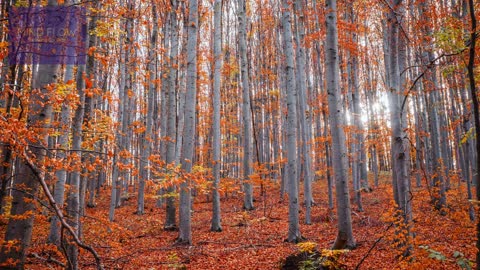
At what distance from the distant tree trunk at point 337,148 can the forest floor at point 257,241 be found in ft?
1.72

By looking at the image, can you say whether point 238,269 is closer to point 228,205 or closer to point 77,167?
point 77,167

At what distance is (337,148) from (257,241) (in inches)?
150

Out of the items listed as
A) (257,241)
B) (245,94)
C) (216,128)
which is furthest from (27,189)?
(245,94)

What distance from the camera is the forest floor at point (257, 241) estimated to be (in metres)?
5.28

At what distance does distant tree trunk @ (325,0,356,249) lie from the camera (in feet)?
21.7

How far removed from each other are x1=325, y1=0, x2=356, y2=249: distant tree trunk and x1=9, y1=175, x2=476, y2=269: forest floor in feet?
1.72

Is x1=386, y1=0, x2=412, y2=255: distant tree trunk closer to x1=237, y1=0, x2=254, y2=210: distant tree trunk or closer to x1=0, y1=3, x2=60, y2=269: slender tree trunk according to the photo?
x1=0, y1=3, x2=60, y2=269: slender tree trunk

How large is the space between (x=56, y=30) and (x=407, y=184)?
6.49 m

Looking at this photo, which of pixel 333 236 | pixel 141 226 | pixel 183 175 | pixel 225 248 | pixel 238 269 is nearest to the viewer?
pixel 183 175

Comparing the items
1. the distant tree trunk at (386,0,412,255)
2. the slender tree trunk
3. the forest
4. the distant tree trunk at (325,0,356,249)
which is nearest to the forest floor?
the forest

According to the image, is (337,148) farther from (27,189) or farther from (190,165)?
(27,189)

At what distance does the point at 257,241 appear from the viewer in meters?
8.86

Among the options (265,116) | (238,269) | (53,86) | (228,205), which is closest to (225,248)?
(238,269)

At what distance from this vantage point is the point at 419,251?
15.2 ft
